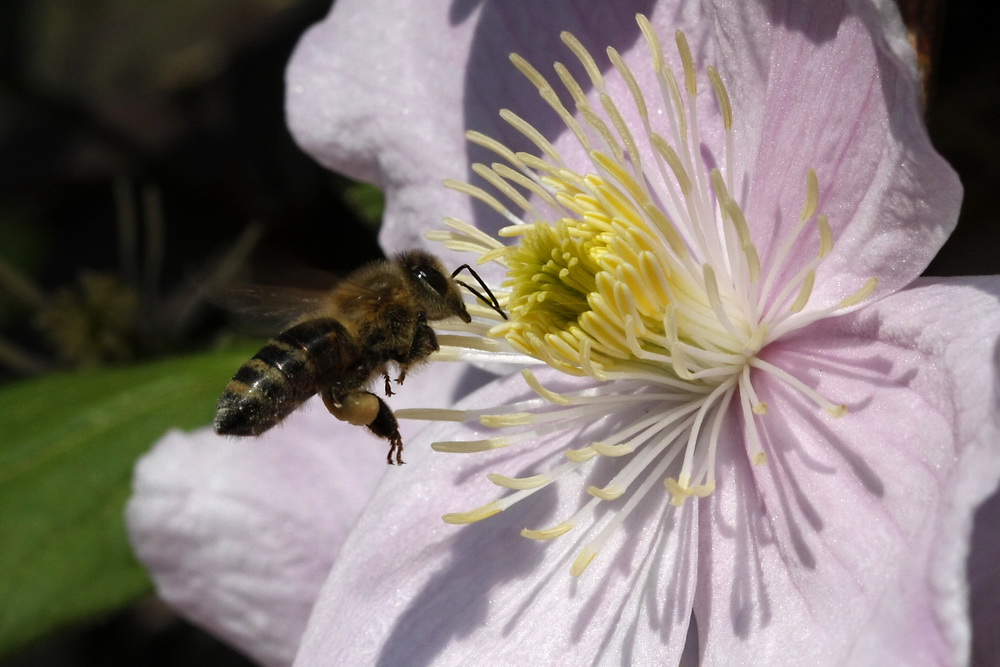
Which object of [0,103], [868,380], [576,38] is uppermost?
[576,38]

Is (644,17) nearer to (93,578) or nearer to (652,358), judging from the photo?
(652,358)

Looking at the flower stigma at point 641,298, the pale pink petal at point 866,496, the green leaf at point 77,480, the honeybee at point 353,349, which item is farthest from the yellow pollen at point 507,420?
the green leaf at point 77,480

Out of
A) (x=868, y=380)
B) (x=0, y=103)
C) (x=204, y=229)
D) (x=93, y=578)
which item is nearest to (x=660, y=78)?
(x=868, y=380)

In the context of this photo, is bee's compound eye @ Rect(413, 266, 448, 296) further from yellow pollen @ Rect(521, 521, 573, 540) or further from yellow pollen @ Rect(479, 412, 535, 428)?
yellow pollen @ Rect(521, 521, 573, 540)

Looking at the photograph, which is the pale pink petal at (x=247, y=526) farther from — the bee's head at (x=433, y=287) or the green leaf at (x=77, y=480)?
the bee's head at (x=433, y=287)

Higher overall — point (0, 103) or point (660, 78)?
point (660, 78)

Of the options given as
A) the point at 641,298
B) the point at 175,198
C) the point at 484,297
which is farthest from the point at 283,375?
the point at 175,198
